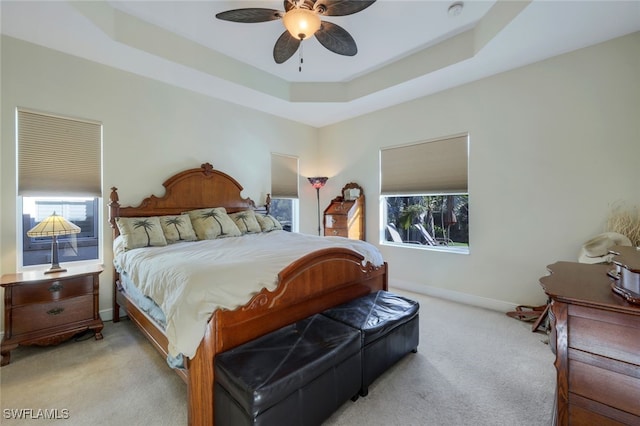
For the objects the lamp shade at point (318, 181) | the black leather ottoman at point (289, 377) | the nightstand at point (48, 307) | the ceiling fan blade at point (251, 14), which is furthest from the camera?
the lamp shade at point (318, 181)

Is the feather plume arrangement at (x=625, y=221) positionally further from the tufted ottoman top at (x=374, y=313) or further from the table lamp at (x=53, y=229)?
the table lamp at (x=53, y=229)

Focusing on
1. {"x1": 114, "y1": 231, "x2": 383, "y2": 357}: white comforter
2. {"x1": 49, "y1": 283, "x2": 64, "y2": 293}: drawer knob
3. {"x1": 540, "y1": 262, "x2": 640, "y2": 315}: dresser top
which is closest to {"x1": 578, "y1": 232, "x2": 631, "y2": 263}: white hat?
{"x1": 540, "y1": 262, "x2": 640, "y2": 315}: dresser top

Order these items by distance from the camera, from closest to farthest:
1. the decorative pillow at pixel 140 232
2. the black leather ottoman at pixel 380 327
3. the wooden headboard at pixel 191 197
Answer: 1. the black leather ottoman at pixel 380 327
2. the decorative pillow at pixel 140 232
3. the wooden headboard at pixel 191 197

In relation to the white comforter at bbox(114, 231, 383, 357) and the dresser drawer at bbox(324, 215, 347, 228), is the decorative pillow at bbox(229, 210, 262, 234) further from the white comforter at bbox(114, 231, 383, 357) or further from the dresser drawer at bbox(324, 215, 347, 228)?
the dresser drawer at bbox(324, 215, 347, 228)

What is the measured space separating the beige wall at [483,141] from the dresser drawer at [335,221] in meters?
0.96

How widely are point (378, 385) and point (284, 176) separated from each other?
370 centimetres

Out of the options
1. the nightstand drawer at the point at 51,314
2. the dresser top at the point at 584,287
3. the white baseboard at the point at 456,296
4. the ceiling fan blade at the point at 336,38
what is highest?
the ceiling fan blade at the point at 336,38

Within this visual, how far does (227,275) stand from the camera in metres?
1.64

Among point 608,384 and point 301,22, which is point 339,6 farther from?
point 608,384

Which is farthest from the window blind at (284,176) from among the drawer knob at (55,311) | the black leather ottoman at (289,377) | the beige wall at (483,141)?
the black leather ottoman at (289,377)

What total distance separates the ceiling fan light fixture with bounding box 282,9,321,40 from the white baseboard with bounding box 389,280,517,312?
350 centimetres

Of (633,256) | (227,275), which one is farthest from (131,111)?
(633,256)

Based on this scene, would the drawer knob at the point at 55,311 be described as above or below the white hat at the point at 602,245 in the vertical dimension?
below

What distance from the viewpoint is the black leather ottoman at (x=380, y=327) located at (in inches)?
71.9
